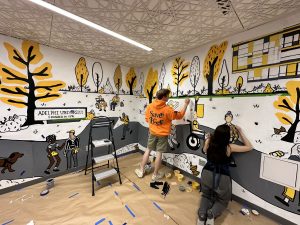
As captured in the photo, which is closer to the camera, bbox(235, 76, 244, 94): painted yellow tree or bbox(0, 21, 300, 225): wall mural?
bbox(0, 21, 300, 225): wall mural

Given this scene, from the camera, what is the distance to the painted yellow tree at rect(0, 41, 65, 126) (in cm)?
190

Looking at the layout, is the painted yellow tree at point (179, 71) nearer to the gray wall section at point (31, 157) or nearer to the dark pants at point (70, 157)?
the gray wall section at point (31, 157)

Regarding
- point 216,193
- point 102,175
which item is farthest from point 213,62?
point 102,175

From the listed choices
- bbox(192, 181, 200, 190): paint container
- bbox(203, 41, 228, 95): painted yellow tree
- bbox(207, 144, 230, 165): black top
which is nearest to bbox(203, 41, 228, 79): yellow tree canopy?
bbox(203, 41, 228, 95): painted yellow tree

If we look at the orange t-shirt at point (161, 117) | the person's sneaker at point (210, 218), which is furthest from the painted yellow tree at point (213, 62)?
the person's sneaker at point (210, 218)

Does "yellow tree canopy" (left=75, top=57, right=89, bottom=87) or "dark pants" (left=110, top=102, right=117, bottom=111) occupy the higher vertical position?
"yellow tree canopy" (left=75, top=57, right=89, bottom=87)

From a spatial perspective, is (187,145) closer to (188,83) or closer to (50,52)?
(188,83)

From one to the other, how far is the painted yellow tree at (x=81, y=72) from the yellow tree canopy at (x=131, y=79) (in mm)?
946

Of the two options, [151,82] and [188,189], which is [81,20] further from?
[188,189]

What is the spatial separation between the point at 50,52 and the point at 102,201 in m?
2.29

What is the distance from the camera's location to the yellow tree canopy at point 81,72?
2.51 metres

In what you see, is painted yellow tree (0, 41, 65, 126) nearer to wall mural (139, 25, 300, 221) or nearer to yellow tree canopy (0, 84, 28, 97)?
yellow tree canopy (0, 84, 28, 97)

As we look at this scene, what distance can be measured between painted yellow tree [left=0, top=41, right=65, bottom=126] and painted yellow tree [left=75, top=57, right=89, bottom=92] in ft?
1.26

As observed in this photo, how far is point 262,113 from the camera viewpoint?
1610mm
